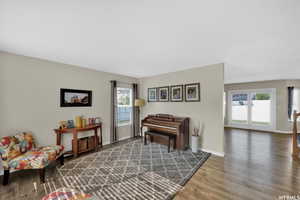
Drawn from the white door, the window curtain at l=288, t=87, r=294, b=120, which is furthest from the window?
the window curtain at l=288, t=87, r=294, b=120

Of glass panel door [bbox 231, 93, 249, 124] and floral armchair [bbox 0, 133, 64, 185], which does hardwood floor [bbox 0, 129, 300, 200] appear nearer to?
floral armchair [bbox 0, 133, 64, 185]

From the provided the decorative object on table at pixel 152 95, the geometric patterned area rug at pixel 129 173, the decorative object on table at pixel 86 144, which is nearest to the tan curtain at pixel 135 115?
the decorative object on table at pixel 152 95

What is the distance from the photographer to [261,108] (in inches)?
242

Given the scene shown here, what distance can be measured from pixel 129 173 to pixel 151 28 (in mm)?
2601

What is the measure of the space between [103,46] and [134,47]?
0.59 meters

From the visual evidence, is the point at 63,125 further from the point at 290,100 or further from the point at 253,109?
the point at 290,100

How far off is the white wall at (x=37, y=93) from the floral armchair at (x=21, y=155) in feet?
1.34

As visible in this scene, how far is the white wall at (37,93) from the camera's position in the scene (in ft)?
8.05

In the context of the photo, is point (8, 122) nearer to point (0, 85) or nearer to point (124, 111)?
point (0, 85)

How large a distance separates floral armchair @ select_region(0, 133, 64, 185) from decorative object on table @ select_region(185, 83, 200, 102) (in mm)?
3578

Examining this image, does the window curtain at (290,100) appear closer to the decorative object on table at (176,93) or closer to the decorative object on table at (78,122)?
the decorative object on table at (176,93)

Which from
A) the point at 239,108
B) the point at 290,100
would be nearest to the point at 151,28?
the point at 239,108

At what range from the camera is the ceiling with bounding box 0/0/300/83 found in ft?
4.35

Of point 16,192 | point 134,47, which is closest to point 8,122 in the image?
point 16,192
